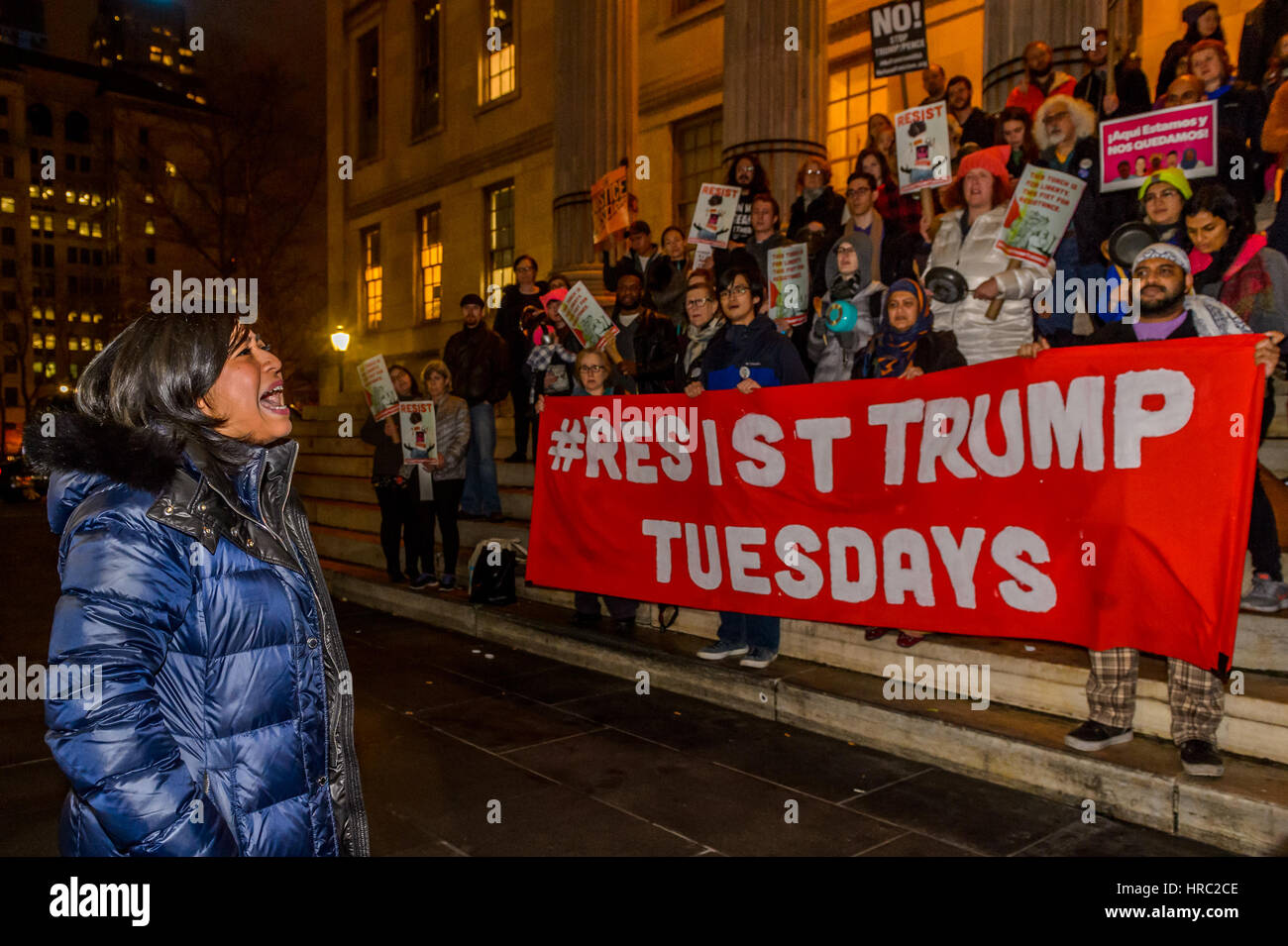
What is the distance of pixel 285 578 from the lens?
2.07 m

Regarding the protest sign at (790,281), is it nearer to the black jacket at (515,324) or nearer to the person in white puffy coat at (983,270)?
the person in white puffy coat at (983,270)

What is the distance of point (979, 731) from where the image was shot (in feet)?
15.3

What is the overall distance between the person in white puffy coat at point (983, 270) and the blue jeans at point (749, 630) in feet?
7.21

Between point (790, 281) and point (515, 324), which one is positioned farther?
point (515, 324)

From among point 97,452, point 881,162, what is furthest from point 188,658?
point 881,162

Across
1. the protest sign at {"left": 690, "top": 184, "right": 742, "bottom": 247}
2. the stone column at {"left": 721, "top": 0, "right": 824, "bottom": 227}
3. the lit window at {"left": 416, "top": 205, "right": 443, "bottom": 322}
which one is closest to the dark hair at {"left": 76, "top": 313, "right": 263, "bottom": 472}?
the protest sign at {"left": 690, "top": 184, "right": 742, "bottom": 247}

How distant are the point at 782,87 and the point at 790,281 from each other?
4118 mm

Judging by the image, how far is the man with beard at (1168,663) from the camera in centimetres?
413

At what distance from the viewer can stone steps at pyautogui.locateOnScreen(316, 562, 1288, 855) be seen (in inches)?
152

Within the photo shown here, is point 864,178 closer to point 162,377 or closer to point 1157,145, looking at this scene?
point 1157,145

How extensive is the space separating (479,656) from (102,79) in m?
108

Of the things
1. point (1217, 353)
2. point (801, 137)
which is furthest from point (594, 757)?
point (801, 137)

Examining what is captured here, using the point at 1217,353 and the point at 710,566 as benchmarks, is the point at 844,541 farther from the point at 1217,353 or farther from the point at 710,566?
the point at 1217,353
